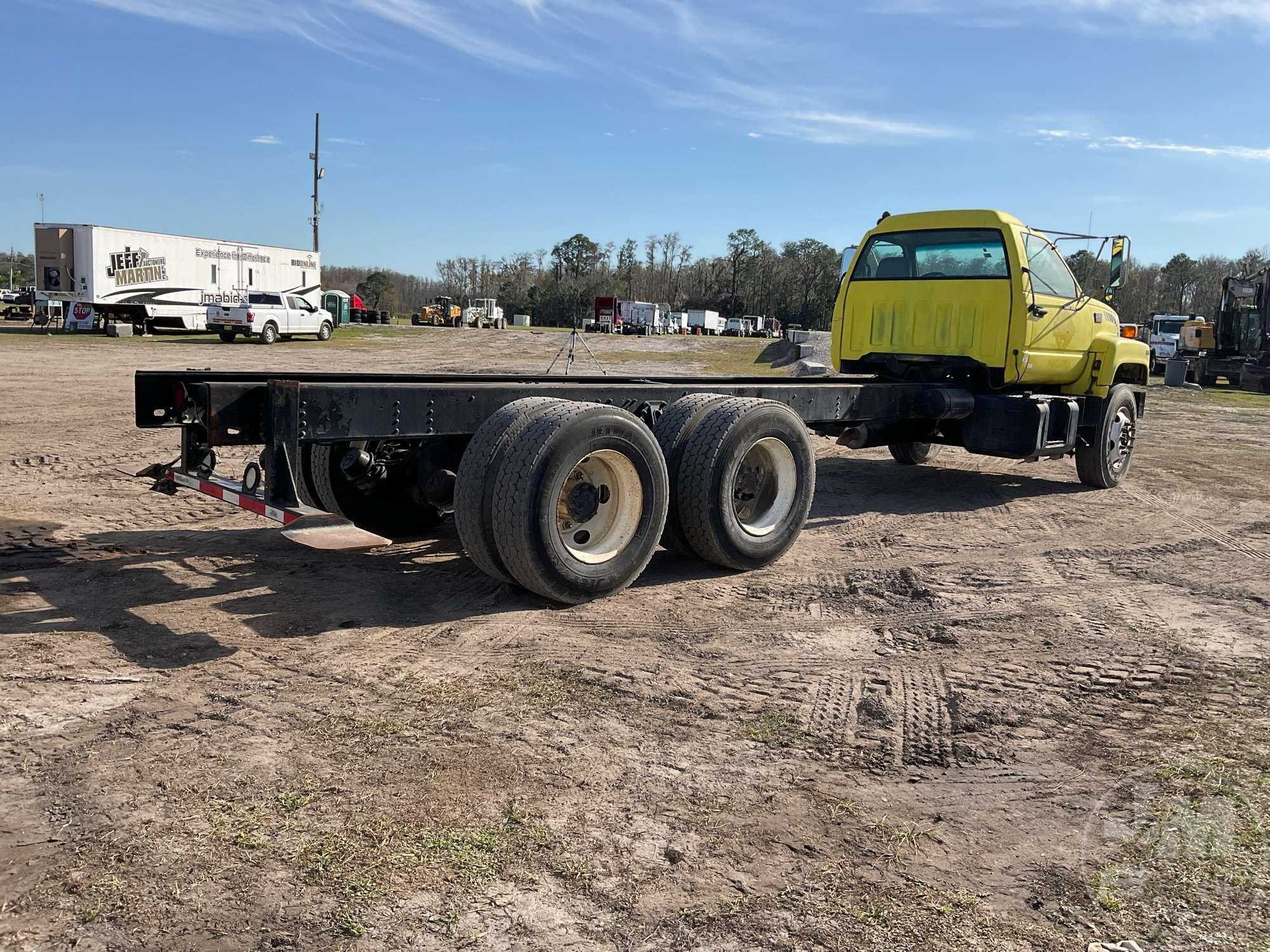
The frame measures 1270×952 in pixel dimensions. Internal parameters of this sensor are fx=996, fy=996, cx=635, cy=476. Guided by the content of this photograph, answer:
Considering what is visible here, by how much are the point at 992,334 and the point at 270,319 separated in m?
29.9

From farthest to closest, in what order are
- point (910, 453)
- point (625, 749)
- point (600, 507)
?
point (910, 453) < point (600, 507) < point (625, 749)

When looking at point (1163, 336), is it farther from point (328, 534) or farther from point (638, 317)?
point (328, 534)

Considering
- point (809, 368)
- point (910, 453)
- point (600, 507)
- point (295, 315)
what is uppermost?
point (295, 315)

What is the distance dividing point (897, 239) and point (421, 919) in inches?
330

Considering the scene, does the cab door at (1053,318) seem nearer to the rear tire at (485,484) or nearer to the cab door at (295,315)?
the rear tire at (485,484)

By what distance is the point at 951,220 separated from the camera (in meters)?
9.21

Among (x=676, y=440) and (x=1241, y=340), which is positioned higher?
(x=1241, y=340)

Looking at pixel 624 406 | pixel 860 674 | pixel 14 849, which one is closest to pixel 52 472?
pixel 624 406

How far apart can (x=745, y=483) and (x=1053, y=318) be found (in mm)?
4419

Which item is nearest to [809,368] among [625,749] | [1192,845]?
[625,749]

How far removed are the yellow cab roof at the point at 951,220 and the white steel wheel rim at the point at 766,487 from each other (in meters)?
3.81

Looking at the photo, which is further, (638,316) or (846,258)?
(638,316)

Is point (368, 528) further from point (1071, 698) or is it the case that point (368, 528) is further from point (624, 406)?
point (1071, 698)

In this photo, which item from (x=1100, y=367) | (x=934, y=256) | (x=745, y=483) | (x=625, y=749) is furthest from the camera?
(x=1100, y=367)
